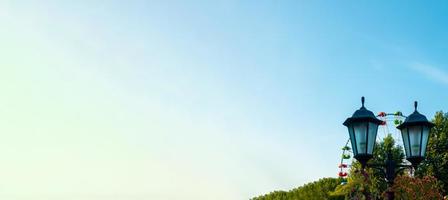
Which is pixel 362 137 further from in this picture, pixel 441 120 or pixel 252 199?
pixel 252 199

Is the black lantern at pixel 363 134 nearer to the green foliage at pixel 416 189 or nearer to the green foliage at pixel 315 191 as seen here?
the green foliage at pixel 416 189

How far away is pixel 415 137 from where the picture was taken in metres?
12.6

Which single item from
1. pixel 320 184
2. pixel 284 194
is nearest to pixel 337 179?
pixel 320 184

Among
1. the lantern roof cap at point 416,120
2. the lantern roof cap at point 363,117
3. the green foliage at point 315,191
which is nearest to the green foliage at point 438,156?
the green foliage at point 315,191

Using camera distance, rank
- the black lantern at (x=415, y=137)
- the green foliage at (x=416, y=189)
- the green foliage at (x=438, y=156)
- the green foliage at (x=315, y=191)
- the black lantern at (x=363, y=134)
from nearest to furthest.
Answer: the black lantern at (x=363, y=134), the black lantern at (x=415, y=137), the green foliage at (x=416, y=189), the green foliage at (x=438, y=156), the green foliage at (x=315, y=191)

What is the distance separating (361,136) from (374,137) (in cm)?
27

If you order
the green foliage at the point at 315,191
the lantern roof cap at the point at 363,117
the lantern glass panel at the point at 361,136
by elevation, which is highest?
the green foliage at the point at 315,191

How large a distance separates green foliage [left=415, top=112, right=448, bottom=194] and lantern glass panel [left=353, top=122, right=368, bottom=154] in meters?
19.4

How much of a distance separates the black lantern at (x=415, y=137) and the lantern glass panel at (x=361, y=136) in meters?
1.20

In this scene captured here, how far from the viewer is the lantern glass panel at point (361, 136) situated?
11.8m

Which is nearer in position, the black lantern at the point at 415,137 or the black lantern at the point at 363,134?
the black lantern at the point at 363,134

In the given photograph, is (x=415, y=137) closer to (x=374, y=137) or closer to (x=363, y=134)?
(x=374, y=137)

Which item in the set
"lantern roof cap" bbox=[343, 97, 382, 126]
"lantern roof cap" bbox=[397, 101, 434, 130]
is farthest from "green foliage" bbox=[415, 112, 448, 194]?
"lantern roof cap" bbox=[343, 97, 382, 126]

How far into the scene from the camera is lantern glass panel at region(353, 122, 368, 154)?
38.8 ft
